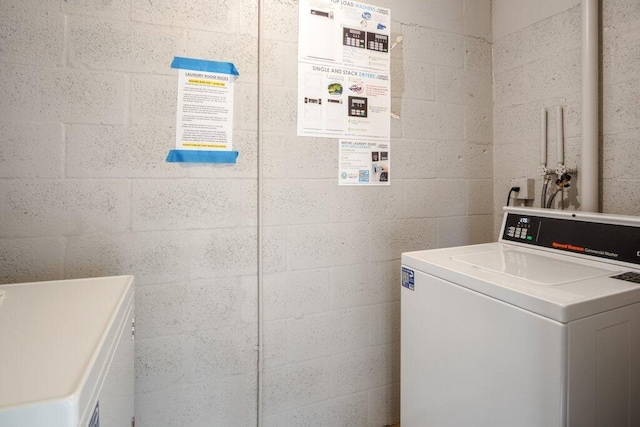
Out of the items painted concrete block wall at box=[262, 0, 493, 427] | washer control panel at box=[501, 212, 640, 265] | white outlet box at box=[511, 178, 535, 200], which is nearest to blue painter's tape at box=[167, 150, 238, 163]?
painted concrete block wall at box=[262, 0, 493, 427]

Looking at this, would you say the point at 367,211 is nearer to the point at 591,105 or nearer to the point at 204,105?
the point at 204,105

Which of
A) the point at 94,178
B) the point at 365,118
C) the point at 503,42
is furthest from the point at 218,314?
the point at 503,42

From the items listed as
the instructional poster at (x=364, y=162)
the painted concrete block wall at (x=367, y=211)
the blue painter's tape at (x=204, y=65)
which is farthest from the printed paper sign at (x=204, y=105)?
the instructional poster at (x=364, y=162)

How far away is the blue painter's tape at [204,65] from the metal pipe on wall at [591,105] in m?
1.43

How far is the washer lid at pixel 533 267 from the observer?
0.91 m

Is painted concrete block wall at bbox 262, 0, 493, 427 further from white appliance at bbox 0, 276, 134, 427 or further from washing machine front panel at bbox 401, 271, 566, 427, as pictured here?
white appliance at bbox 0, 276, 134, 427

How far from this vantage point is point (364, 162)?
1538 millimetres

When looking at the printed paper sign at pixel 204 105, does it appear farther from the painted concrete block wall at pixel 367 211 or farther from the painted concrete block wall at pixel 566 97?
the painted concrete block wall at pixel 566 97

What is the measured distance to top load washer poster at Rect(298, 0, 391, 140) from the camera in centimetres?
143

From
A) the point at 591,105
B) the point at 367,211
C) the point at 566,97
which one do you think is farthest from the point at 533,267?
the point at 566,97

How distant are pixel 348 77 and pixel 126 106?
908 mm

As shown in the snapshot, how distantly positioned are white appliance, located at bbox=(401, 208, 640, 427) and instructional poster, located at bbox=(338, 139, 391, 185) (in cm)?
46

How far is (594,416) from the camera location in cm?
78

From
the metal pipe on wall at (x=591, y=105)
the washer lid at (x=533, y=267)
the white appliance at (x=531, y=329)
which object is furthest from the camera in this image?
the metal pipe on wall at (x=591, y=105)
